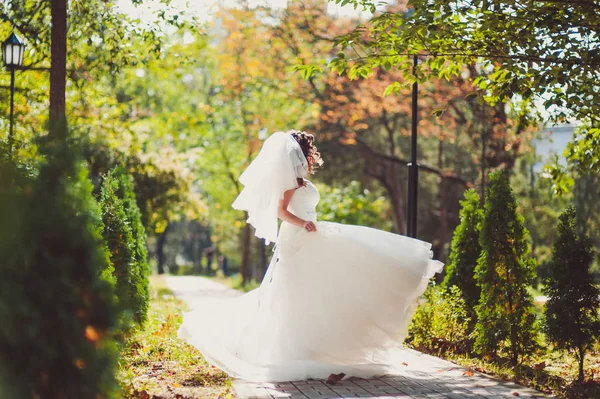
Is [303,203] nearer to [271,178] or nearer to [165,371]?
[271,178]

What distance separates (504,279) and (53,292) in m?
5.37

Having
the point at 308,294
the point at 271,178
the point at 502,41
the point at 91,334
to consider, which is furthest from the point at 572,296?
the point at 91,334

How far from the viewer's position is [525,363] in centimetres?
775

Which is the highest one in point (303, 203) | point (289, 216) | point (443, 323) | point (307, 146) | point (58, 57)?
point (58, 57)

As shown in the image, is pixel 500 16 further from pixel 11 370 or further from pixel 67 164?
pixel 11 370

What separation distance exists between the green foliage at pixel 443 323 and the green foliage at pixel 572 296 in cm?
157

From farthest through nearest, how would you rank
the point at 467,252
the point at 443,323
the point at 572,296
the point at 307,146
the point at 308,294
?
the point at 467,252, the point at 443,323, the point at 307,146, the point at 308,294, the point at 572,296

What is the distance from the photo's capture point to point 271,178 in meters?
7.29

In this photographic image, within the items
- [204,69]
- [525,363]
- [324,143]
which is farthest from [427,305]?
[204,69]

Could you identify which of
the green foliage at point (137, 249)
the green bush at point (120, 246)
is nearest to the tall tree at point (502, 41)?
the green bush at point (120, 246)

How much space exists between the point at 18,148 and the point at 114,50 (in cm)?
444

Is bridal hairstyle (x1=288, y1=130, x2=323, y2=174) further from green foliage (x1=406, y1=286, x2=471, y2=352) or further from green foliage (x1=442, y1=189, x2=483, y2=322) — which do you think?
green foliage (x1=406, y1=286, x2=471, y2=352)

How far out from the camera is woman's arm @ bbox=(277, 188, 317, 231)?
7.17 metres

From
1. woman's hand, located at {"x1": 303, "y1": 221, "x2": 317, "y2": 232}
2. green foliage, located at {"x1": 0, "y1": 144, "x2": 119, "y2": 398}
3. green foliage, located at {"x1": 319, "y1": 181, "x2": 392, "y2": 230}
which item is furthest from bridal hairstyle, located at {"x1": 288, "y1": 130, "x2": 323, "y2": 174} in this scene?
green foliage, located at {"x1": 319, "y1": 181, "x2": 392, "y2": 230}
